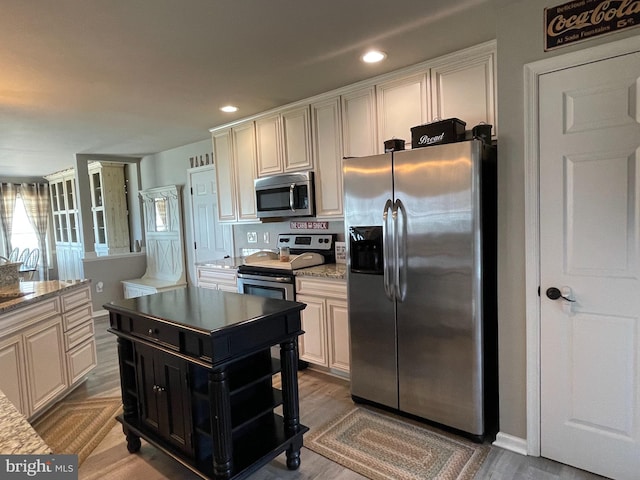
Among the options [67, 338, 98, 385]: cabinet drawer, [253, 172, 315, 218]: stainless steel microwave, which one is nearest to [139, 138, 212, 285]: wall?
[253, 172, 315, 218]: stainless steel microwave

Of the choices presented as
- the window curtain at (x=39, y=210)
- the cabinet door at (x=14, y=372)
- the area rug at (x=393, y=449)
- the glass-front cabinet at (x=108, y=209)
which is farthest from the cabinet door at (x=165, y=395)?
the window curtain at (x=39, y=210)

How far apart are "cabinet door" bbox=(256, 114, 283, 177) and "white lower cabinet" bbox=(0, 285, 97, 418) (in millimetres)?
1908

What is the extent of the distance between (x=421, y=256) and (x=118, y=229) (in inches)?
213

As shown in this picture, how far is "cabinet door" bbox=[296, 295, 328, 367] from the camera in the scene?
3.13m

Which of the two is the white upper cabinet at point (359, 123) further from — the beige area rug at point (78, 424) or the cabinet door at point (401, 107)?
the beige area rug at point (78, 424)

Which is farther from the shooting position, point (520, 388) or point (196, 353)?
point (520, 388)

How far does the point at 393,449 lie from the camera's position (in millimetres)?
2215

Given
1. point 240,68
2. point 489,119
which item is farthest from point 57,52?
point 489,119

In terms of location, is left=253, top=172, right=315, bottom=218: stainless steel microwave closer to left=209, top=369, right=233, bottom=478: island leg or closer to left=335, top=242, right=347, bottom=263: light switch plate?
left=335, top=242, right=347, bottom=263: light switch plate

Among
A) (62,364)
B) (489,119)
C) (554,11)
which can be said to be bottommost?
(62,364)

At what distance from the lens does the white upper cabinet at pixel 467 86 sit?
7.96ft

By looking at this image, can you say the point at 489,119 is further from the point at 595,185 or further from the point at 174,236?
the point at 174,236

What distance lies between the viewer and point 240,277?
143 inches

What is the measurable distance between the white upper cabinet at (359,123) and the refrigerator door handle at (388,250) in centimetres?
76
